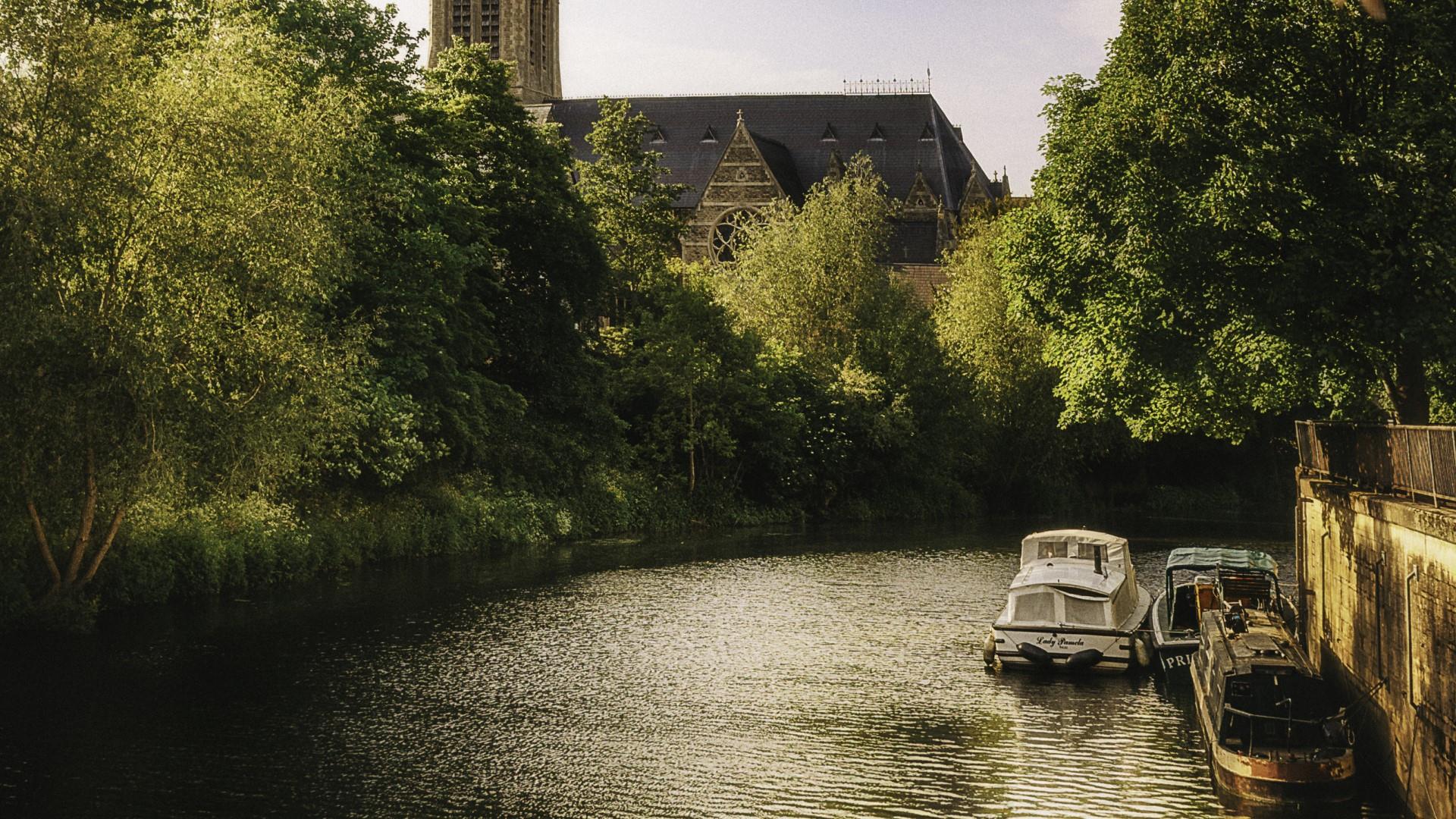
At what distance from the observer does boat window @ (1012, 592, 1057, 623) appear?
89.4 feet

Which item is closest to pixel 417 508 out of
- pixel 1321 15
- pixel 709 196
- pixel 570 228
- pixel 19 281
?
pixel 570 228

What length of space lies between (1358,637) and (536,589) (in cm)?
2200

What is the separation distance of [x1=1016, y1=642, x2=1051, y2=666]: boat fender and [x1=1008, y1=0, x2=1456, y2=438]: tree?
6139 mm

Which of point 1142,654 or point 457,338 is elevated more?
point 457,338

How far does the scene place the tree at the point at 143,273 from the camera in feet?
89.4

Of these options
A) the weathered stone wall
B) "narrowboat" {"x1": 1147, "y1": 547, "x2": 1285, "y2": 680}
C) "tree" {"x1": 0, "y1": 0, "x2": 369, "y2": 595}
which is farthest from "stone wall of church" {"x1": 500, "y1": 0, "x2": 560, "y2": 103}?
the weathered stone wall

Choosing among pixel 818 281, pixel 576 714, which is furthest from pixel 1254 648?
pixel 818 281

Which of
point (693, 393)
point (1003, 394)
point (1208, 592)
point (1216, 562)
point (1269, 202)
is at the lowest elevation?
point (1208, 592)

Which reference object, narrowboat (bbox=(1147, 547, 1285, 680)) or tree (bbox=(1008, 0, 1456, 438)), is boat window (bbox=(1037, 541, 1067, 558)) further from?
tree (bbox=(1008, 0, 1456, 438))

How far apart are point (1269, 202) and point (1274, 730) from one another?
31.8ft

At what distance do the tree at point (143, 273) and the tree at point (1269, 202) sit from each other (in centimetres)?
1655

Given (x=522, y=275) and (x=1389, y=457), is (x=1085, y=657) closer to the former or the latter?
(x=1389, y=457)

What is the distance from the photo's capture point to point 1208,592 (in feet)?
95.5

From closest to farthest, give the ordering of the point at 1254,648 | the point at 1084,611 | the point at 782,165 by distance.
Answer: the point at 1254,648, the point at 1084,611, the point at 782,165
